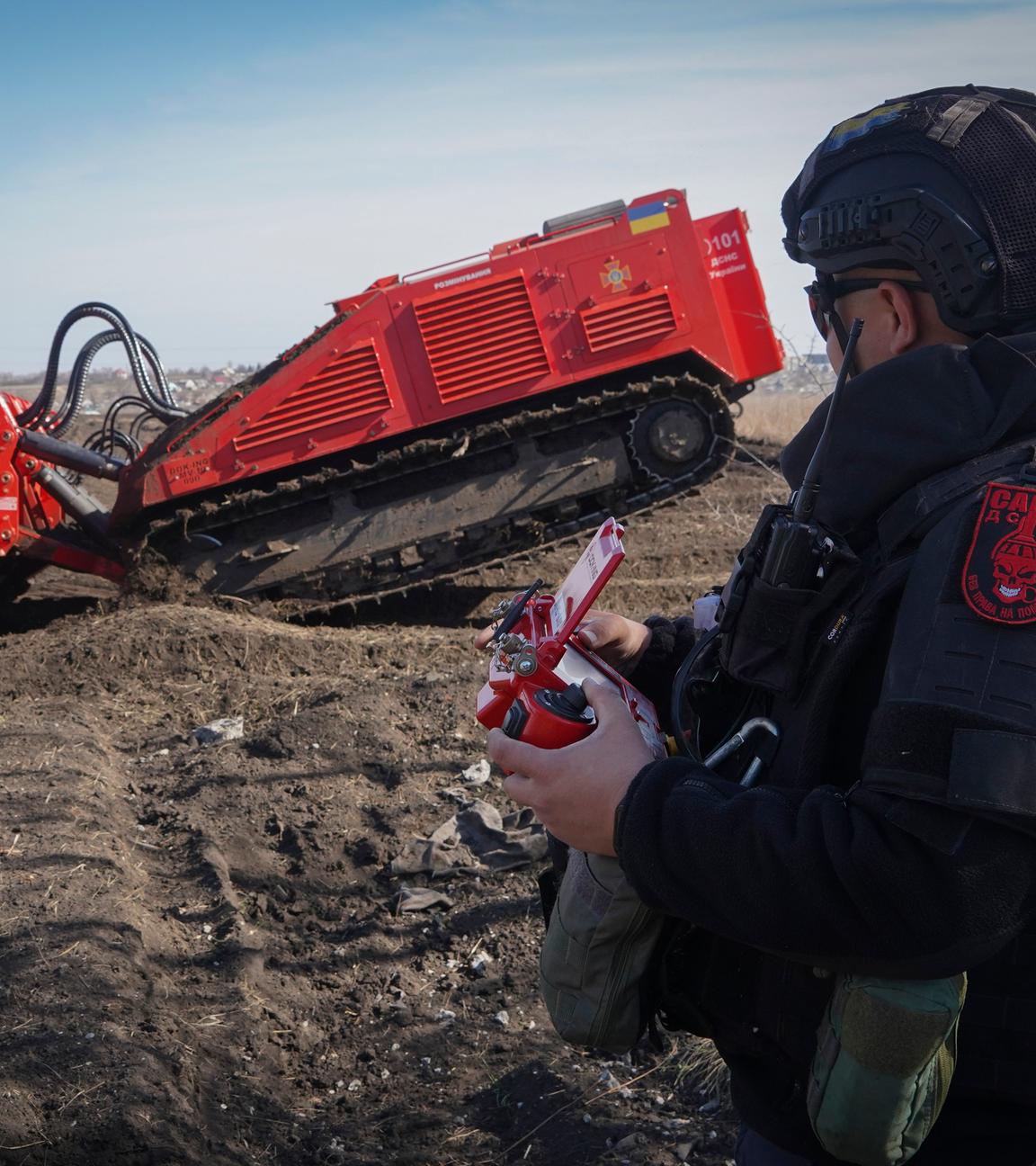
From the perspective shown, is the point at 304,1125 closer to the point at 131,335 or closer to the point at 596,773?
the point at 596,773

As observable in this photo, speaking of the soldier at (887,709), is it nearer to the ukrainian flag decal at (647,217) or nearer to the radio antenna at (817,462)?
the radio antenna at (817,462)

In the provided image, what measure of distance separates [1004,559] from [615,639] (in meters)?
0.90

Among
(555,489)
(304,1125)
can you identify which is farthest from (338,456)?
(304,1125)

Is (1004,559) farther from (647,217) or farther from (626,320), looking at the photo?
(647,217)

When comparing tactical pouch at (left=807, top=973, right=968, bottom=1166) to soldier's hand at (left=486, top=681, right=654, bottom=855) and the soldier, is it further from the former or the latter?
soldier's hand at (left=486, top=681, right=654, bottom=855)

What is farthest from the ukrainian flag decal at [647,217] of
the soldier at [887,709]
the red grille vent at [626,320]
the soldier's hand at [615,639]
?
the soldier at [887,709]

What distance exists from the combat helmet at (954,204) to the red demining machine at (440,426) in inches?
274

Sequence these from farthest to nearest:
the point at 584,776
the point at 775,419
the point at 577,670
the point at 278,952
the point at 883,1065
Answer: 1. the point at 775,419
2. the point at 278,952
3. the point at 577,670
4. the point at 584,776
5. the point at 883,1065

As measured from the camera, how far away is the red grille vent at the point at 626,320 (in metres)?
8.61

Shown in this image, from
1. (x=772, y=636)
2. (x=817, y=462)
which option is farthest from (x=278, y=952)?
(x=817, y=462)

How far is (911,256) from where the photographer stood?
1521mm

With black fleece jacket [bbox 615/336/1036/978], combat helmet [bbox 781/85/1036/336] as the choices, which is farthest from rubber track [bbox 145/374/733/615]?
black fleece jacket [bbox 615/336/1036/978]

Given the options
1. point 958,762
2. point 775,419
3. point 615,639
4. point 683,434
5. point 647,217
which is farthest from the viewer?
point 775,419

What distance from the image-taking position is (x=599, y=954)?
1.69 meters
